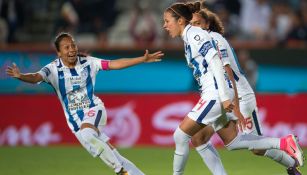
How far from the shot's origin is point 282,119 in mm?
14461

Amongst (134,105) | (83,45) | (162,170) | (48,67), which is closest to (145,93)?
(134,105)

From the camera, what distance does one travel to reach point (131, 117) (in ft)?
47.7

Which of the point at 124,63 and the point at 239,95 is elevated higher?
the point at 124,63

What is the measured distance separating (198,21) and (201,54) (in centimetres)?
65

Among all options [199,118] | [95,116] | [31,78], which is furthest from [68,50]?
[199,118]

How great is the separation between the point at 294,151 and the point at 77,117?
7.70 feet

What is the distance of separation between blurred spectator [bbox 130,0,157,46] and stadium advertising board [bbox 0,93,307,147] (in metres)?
2.16

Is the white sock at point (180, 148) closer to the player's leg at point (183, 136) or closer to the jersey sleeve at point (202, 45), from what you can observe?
the player's leg at point (183, 136)

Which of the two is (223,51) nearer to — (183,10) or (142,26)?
(183,10)

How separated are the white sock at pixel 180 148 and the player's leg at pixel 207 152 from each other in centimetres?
19

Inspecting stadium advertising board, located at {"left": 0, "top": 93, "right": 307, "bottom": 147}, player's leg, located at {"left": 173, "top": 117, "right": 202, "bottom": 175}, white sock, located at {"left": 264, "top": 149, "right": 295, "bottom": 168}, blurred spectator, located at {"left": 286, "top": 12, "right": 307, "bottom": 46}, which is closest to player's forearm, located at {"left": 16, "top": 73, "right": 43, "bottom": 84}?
player's leg, located at {"left": 173, "top": 117, "right": 202, "bottom": 175}

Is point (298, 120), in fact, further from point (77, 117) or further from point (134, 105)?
point (77, 117)

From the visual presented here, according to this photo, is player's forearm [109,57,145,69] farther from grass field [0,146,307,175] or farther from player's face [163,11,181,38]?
grass field [0,146,307,175]

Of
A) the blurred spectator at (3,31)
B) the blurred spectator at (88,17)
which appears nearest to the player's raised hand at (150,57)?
the blurred spectator at (88,17)
